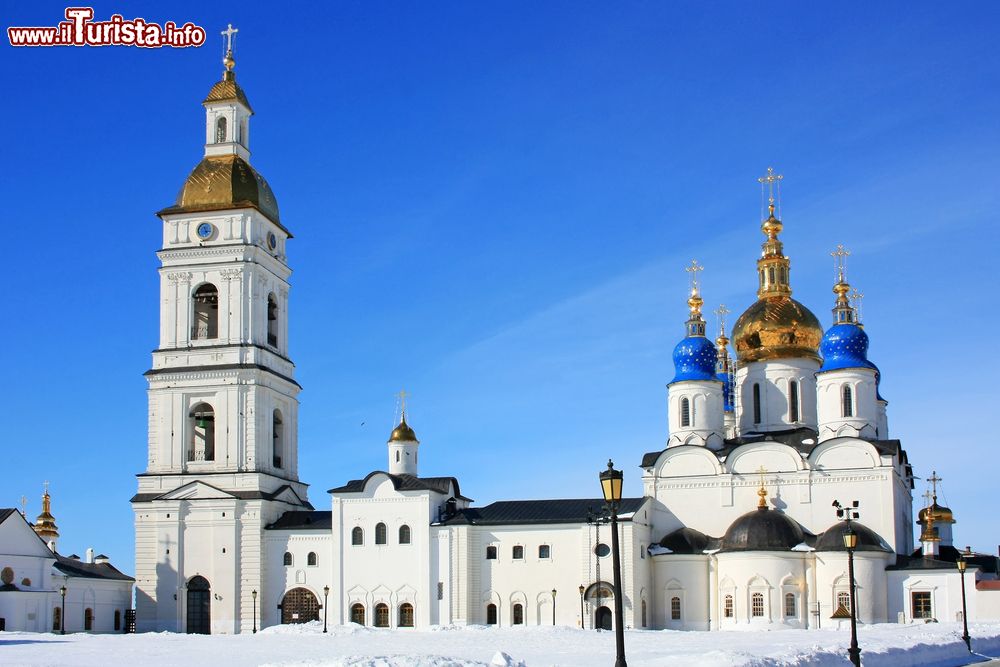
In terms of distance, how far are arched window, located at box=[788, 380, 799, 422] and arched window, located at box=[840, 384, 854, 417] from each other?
3121 mm

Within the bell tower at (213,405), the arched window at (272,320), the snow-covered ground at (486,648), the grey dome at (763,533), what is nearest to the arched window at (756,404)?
the grey dome at (763,533)

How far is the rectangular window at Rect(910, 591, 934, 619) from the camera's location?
45969 millimetres

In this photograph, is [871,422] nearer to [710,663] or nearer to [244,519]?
[244,519]

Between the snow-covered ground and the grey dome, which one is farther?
the grey dome

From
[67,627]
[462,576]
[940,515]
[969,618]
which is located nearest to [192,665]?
[462,576]

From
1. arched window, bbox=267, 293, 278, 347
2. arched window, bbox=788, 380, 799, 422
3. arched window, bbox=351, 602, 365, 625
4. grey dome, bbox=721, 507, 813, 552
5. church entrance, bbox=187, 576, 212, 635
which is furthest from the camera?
arched window, bbox=788, 380, 799, 422

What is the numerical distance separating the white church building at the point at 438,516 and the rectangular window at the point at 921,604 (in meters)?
0.07

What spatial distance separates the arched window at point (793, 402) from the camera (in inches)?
2080

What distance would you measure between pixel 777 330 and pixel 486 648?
84.4 feet

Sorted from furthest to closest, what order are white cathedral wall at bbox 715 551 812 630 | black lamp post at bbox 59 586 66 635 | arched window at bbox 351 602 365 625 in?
arched window at bbox 351 602 365 625 → black lamp post at bbox 59 586 66 635 → white cathedral wall at bbox 715 551 812 630

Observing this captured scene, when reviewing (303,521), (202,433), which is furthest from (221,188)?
(303,521)

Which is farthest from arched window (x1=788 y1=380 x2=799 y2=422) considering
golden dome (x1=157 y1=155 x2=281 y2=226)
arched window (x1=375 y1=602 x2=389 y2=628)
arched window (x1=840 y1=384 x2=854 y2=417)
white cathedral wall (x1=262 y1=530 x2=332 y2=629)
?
golden dome (x1=157 y1=155 x2=281 y2=226)

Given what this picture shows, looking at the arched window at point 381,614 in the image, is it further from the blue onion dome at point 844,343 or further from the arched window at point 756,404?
the blue onion dome at point 844,343

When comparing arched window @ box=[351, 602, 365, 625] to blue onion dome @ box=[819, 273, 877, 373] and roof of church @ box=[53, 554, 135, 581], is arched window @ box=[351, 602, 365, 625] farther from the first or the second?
blue onion dome @ box=[819, 273, 877, 373]
